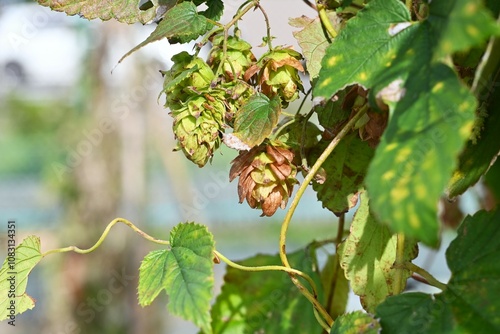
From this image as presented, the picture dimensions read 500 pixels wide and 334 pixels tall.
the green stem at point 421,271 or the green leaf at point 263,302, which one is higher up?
the green stem at point 421,271

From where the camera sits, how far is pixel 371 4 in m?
0.45

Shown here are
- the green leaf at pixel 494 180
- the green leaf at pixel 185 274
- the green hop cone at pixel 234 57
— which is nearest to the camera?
the green leaf at pixel 185 274

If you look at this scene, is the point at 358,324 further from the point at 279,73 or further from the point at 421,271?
the point at 279,73

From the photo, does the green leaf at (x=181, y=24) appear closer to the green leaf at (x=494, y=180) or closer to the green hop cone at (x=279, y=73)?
the green hop cone at (x=279, y=73)

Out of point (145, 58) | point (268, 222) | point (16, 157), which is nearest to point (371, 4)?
point (145, 58)

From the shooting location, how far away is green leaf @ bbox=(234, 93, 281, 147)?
1.70 ft

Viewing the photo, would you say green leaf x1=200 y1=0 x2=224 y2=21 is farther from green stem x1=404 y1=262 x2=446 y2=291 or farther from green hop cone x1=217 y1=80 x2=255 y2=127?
green stem x1=404 y1=262 x2=446 y2=291

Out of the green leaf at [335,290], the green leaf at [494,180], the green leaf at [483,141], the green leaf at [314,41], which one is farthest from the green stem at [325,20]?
the green leaf at [494,180]

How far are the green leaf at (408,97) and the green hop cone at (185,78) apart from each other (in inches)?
4.8

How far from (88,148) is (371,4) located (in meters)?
2.40

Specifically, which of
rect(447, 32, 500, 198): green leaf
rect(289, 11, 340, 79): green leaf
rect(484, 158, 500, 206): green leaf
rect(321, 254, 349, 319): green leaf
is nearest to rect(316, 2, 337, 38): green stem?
rect(289, 11, 340, 79): green leaf

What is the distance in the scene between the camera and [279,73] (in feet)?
1.76

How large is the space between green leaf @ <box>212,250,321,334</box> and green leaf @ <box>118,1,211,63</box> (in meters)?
0.35

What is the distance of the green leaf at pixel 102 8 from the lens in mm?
582
